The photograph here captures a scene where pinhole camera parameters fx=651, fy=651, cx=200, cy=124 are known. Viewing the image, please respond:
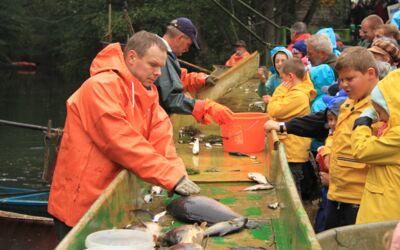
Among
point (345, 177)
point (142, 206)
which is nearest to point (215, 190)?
point (142, 206)

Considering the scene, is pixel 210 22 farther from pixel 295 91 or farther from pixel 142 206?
pixel 142 206

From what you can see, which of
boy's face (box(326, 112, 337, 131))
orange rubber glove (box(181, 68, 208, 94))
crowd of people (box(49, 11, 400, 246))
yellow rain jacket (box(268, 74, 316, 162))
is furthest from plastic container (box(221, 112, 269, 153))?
orange rubber glove (box(181, 68, 208, 94))

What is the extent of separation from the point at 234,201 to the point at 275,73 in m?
5.36

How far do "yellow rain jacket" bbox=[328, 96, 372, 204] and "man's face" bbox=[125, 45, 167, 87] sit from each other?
4.92 feet

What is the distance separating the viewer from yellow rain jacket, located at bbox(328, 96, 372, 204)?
192 inches

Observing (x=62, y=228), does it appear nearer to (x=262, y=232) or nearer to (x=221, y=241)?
(x=221, y=241)

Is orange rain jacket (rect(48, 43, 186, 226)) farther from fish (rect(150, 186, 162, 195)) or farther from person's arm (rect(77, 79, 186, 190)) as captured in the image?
fish (rect(150, 186, 162, 195))

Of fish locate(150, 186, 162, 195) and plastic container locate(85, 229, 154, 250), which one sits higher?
plastic container locate(85, 229, 154, 250)

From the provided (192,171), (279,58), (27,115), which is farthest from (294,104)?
(27,115)

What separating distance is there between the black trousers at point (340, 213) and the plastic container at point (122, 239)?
6.01ft

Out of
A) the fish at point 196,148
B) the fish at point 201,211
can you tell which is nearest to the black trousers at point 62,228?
the fish at point 201,211

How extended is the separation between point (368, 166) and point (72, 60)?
45.4 m

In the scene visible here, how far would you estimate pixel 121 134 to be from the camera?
4.20 meters

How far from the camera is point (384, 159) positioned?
14.1 feet
